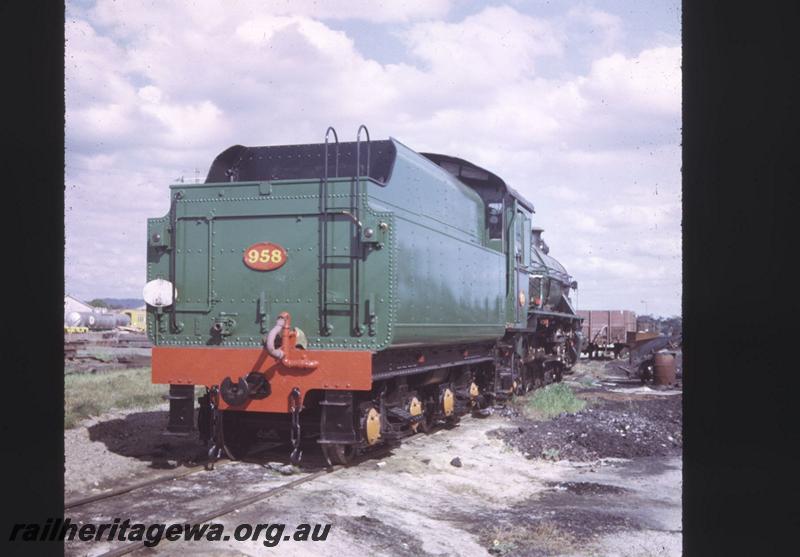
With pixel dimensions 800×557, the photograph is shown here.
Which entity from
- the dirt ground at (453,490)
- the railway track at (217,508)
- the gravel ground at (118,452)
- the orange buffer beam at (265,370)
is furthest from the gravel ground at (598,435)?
the gravel ground at (118,452)

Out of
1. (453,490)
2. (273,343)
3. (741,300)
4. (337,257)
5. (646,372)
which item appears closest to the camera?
(741,300)

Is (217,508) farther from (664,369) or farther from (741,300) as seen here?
(664,369)

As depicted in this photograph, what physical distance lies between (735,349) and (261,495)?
5.99m

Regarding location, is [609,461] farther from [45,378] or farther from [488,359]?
[45,378]

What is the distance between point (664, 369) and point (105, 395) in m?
15.2

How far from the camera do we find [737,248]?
1.64 meters

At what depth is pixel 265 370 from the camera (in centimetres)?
844

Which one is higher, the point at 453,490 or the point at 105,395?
the point at 105,395

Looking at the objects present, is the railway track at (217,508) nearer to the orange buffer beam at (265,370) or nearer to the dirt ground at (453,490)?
the dirt ground at (453,490)

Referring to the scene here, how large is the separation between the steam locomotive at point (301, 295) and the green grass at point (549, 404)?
4.39m

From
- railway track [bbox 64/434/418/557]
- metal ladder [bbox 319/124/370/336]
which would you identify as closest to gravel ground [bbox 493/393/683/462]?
railway track [bbox 64/434/418/557]

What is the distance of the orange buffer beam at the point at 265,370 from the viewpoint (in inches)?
324

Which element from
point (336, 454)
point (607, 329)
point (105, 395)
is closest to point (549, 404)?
point (336, 454)

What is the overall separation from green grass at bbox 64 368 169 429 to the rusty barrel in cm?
1360
